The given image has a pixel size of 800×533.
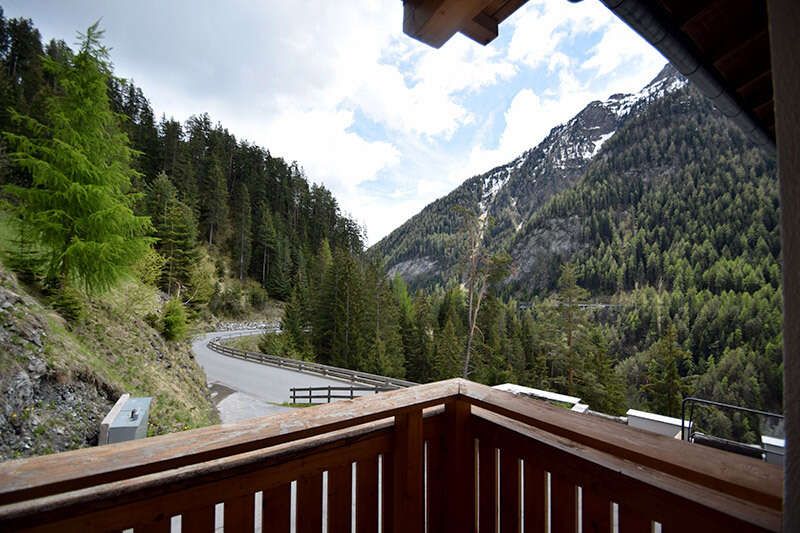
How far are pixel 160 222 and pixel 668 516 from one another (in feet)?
84.1

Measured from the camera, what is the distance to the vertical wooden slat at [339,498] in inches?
43.0

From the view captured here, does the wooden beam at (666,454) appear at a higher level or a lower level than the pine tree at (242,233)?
lower

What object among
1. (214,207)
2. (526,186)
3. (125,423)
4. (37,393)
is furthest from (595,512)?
(526,186)

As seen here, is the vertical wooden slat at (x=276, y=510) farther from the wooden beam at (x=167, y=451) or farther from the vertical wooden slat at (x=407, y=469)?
the vertical wooden slat at (x=407, y=469)

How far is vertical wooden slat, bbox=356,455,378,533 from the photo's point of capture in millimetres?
1157

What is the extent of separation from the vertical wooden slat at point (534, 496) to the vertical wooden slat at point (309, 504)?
2.23 ft

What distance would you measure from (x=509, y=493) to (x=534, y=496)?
0.35ft

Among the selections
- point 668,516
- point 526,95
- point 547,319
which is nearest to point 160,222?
point 547,319

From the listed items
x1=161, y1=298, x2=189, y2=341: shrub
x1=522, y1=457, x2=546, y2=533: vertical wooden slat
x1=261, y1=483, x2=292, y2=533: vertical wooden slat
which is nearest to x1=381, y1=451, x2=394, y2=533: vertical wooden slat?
x1=261, y1=483, x2=292, y2=533: vertical wooden slat

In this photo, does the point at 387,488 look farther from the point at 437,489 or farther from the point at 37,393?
the point at 37,393

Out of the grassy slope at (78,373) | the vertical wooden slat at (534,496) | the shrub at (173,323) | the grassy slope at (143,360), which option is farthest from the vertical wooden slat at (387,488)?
the shrub at (173,323)

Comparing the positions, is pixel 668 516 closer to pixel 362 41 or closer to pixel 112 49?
pixel 362 41

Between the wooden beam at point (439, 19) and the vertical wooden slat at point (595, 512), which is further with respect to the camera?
the wooden beam at point (439, 19)

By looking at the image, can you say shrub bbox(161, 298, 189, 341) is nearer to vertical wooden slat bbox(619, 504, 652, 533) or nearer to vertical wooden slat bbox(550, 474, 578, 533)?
vertical wooden slat bbox(550, 474, 578, 533)
